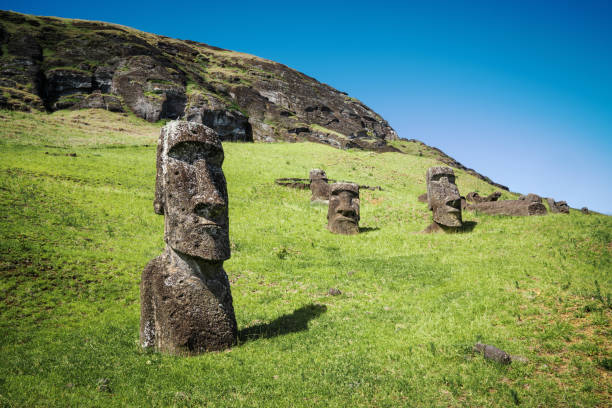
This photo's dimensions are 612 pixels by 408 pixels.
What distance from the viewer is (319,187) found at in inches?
1187

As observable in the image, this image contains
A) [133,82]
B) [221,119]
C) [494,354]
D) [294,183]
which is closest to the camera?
[494,354]

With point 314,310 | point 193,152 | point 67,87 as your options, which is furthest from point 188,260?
point 67,87

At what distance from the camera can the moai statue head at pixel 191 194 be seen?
7547 mm

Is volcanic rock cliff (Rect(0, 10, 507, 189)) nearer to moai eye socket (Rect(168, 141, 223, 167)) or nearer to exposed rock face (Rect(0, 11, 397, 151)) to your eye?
exposed rock face (Rect(0, 11, 397, 151))

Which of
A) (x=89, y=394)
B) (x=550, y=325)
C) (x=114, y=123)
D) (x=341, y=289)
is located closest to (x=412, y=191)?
(x=341, y=289)

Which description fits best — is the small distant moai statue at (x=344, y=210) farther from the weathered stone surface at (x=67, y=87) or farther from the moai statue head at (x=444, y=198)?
the weathered stone surface at (x=67, y=87)

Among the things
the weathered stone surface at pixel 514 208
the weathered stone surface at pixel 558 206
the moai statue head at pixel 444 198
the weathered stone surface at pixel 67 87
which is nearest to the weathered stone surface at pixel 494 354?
the moai statue head at pixel 444 198

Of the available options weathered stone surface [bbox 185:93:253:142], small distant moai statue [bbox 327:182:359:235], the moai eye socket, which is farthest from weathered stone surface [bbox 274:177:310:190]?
weathered stone surface [bbox 185:93:253:142]

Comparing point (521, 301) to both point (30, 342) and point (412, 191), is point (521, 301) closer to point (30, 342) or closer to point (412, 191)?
point (30, 342)

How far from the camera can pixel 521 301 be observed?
938 centimetres

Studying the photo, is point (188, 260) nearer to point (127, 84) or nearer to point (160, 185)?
point (160, 185)

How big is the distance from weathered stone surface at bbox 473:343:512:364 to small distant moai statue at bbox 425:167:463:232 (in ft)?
42.0

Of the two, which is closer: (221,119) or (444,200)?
(444,200)

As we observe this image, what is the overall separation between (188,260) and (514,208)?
21421 mm
